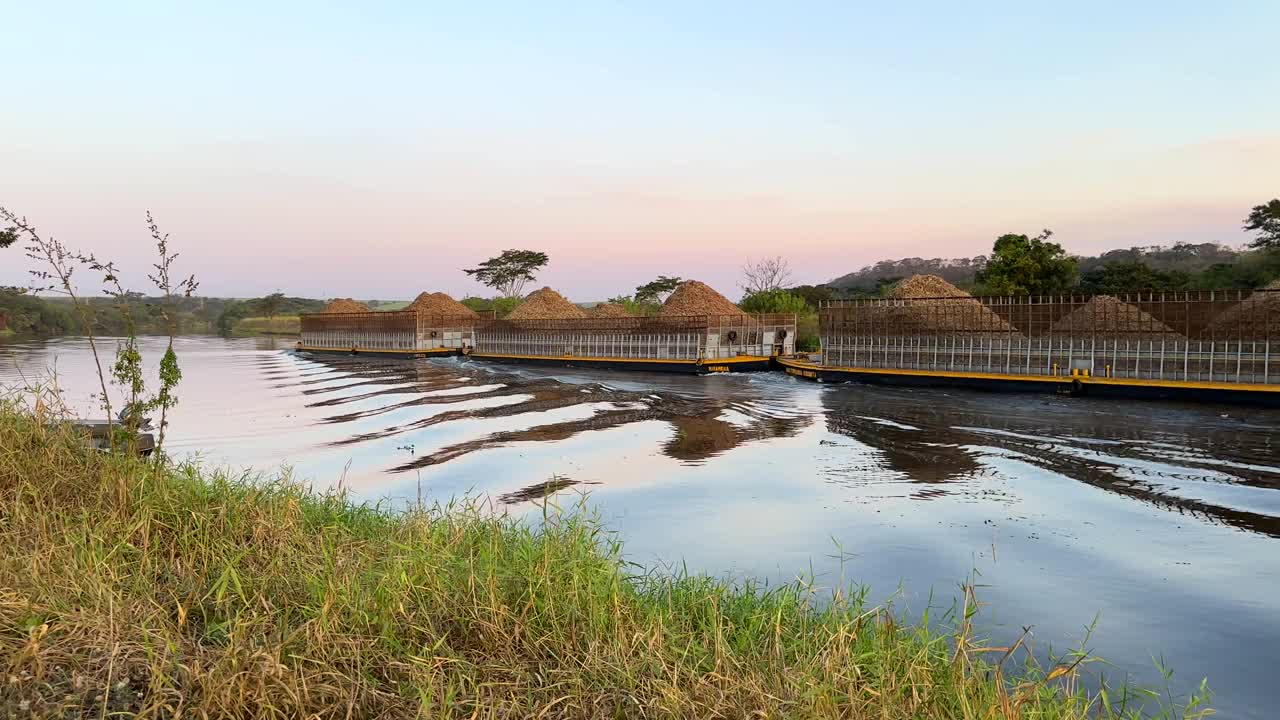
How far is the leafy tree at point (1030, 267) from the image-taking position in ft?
142

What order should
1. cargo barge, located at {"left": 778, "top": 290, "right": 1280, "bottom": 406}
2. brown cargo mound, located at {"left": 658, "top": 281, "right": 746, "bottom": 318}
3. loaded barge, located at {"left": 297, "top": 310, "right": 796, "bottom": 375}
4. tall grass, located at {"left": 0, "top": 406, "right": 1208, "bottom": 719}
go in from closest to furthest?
tall grass, located at {"left": 0, "top": 406, "right": 1208, "bottom": 719}, cargo barge, located at {"left": 778, "top": 290, "right": 1280, "bottom": 406}, loaded barge, located at {"left": 297, "top": 310, "right": 796, "bottom": 375}, brown cargo mound, located at {"left": 658, "top": 281, "right": 746, "bottom": 318}

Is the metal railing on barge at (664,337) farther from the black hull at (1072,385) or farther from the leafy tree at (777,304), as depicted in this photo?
the leafy tree at (777,304)

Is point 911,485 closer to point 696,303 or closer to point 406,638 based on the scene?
point 406,638

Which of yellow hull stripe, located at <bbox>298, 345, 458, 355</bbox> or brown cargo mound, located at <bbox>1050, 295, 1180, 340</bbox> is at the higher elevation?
brown cargo mound, located at <bbox>1050, 295, 1180, 340</bbox>

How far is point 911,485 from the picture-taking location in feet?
38.2

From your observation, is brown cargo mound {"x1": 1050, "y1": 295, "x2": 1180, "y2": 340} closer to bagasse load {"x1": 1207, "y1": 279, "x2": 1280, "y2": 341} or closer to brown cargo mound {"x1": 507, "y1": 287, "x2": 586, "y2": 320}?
bagasse load {"x1": 1207, "y1": 279, "x2": 1280, "y2": 341}

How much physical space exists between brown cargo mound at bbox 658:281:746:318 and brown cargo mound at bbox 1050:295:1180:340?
15948 mm

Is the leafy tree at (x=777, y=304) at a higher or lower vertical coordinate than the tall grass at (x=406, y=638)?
higher

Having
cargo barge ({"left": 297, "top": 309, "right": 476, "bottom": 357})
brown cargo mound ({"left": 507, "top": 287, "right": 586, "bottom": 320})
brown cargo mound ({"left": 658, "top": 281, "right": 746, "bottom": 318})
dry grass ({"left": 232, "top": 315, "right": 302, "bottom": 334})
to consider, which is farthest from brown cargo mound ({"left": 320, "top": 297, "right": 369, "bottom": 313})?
dry grass ({"left": 232, "top": 315, "right": 302, "bottom": 334})

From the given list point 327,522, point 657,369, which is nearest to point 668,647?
point 327,522

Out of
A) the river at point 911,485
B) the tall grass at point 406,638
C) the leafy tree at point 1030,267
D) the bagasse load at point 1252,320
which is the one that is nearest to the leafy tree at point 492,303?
the leafy tree at point 1030,267

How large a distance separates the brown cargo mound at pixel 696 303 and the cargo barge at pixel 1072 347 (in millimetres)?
7366

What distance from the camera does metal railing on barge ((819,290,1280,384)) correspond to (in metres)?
21.3

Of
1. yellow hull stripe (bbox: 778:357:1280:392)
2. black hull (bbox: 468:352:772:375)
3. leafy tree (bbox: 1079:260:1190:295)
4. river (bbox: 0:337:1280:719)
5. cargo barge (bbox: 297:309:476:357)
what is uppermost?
leafy tree (bbox: 1079:260:1190:295)
